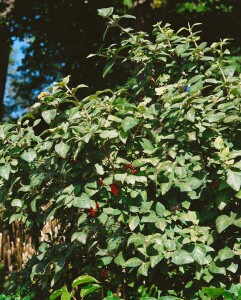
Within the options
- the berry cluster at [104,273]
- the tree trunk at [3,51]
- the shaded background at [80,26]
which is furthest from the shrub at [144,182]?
the tree trunk at [3,51]

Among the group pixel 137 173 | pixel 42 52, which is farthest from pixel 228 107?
pixel 42 52

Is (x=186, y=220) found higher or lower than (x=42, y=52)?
lower

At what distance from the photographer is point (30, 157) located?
9.75 feet

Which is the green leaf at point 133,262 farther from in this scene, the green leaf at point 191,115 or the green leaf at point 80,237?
the green leaf at point 191,115

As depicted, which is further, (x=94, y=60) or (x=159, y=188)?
(x=94, y=60)

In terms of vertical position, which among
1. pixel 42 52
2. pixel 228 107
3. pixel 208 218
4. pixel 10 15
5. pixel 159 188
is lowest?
pixel 208 218

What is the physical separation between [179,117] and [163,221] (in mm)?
617

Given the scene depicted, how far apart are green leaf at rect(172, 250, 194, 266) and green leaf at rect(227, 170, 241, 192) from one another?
17.6 inches

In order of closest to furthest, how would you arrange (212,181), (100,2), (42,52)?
(212,181), (100,2), (42,52)

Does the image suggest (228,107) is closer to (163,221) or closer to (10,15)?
(163,221)

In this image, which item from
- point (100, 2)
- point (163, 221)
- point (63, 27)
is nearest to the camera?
point (163, 221)

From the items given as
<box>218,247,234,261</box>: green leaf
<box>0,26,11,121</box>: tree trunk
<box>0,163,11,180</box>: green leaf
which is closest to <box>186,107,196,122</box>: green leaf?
<box>218,247,234,261</box>: green leaf

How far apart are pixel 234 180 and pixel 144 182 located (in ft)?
1.86

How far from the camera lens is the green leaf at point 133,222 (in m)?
2.74
